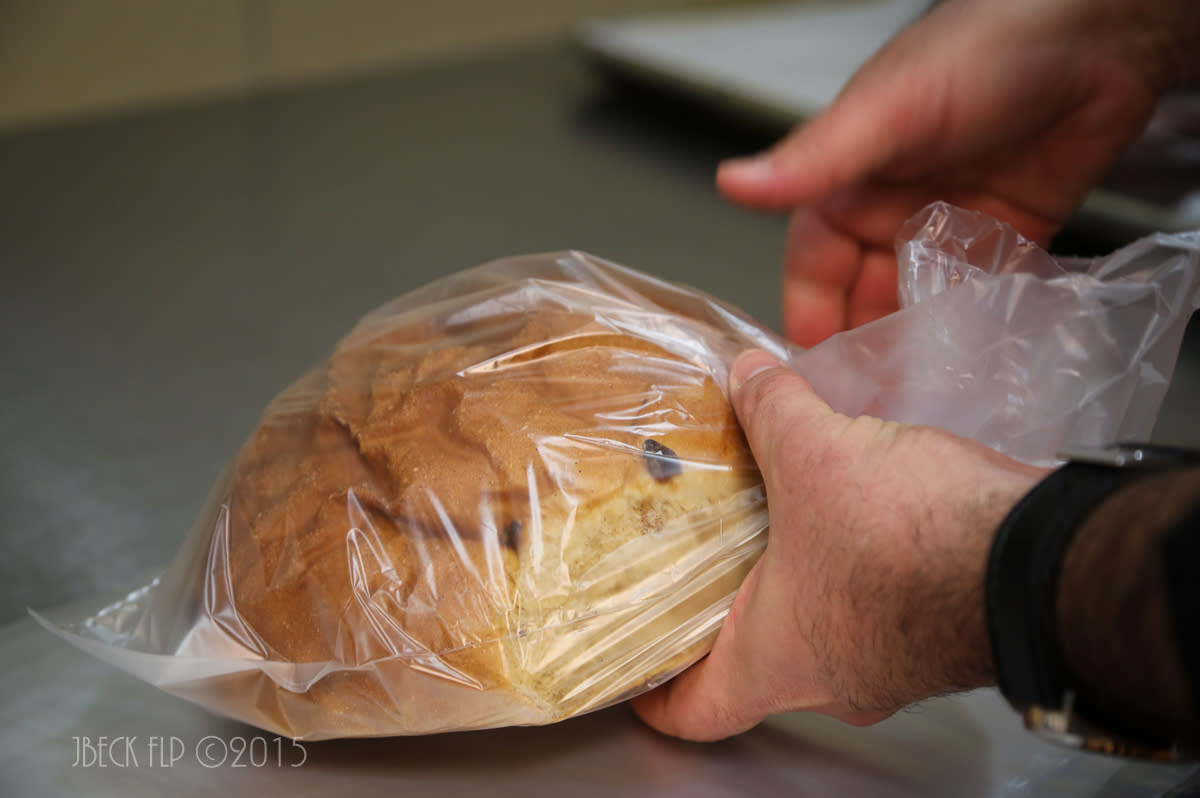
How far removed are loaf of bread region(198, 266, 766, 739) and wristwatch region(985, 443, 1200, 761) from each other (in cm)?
18

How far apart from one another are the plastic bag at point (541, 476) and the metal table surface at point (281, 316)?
0.05m

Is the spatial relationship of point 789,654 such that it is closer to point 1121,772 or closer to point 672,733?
point 672,733

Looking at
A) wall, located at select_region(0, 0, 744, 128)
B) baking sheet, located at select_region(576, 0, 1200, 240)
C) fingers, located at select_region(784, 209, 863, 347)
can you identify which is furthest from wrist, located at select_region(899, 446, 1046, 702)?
wall, located at select_region(0, 0, 744, 128)

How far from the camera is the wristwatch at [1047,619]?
38 centimetres

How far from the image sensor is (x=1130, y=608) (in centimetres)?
35

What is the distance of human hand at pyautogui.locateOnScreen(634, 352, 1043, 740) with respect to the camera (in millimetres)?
431

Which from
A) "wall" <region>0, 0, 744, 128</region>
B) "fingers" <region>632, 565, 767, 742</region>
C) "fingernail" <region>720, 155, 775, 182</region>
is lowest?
"fingers" <region>632, 565, 767, 742</region>

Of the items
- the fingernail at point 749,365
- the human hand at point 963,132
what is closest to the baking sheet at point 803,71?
the human hand at point 963,132

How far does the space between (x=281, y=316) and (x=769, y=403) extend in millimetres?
723

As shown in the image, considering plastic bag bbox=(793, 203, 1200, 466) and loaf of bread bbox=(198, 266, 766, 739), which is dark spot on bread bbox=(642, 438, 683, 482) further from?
plastic bag bbox=(793, 203, 1200, 466)

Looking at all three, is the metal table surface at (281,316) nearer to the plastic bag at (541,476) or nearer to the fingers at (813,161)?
the plastic bag at (541,476)

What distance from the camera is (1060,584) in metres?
0.37

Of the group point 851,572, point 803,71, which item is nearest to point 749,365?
point 851,572

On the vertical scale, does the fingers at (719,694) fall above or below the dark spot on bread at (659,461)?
below
